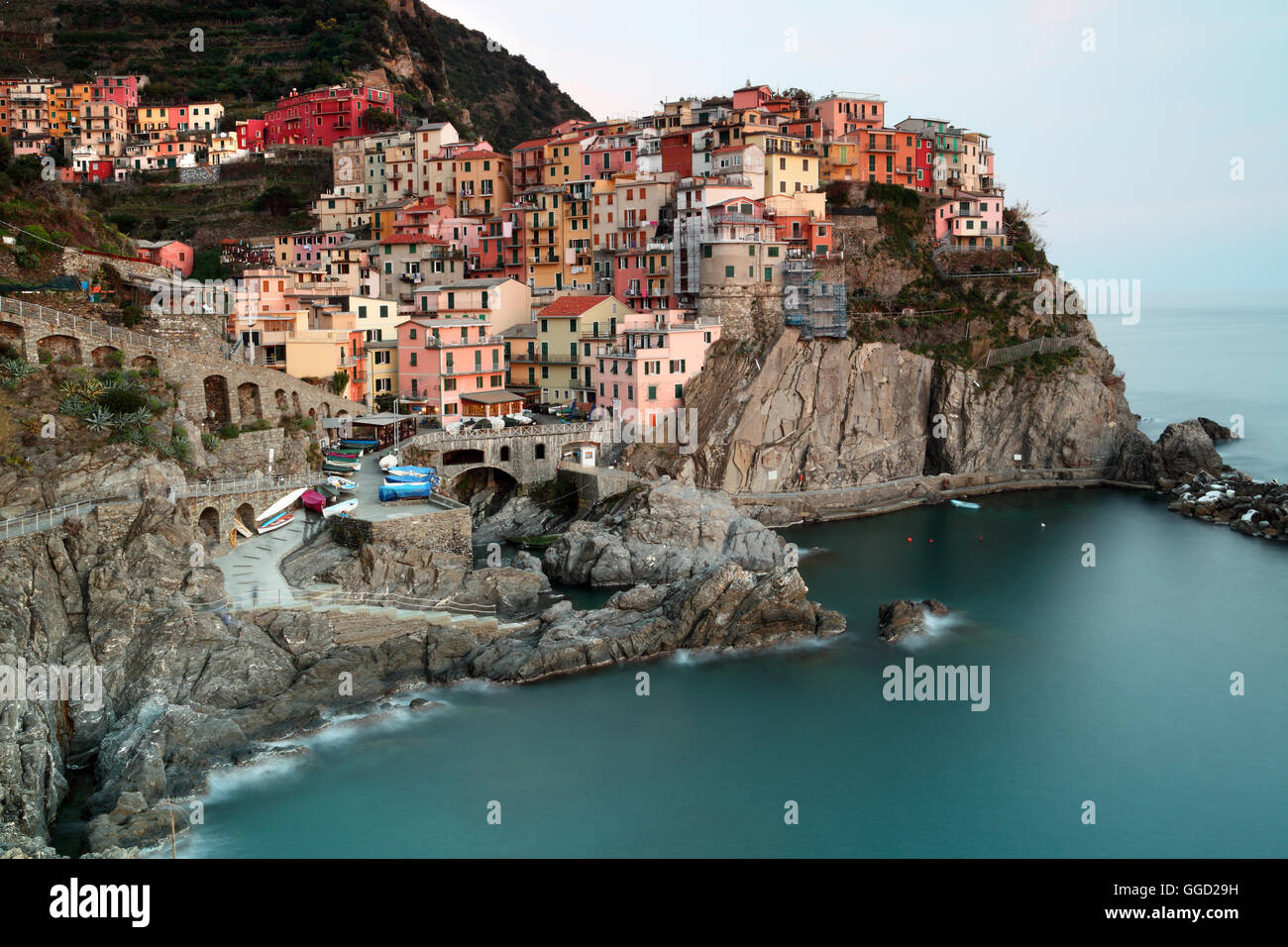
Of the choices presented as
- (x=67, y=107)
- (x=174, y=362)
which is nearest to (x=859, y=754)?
(x=174, y=362)

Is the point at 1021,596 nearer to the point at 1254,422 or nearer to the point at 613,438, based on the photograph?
the point at 613,438

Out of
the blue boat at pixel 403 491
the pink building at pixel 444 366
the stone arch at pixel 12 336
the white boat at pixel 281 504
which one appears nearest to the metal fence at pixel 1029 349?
the pink building at pixel 444 366

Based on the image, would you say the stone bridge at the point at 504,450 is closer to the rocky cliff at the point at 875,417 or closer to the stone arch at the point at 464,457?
the stone arch at the point at 464,457

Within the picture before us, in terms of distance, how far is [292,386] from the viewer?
4353 cm

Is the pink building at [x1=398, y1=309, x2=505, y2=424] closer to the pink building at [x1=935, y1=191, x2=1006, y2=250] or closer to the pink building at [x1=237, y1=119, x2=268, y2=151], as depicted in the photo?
the pink building at [x1=935, y1=191, x2=1006, y2=250]

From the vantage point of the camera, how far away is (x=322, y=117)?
8312cm

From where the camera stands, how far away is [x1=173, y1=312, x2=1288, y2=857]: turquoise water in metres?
24.4

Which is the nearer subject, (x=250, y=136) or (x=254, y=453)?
(x=254, y=453)

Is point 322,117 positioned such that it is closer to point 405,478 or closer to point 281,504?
point 405,478

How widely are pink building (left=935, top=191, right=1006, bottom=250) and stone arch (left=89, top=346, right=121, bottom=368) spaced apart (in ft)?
135

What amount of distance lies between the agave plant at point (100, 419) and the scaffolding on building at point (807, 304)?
98.3 ft

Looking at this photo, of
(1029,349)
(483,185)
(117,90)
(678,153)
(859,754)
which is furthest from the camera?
(117,90)

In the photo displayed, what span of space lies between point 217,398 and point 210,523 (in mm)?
7172

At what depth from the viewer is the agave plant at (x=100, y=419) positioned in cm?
3394
